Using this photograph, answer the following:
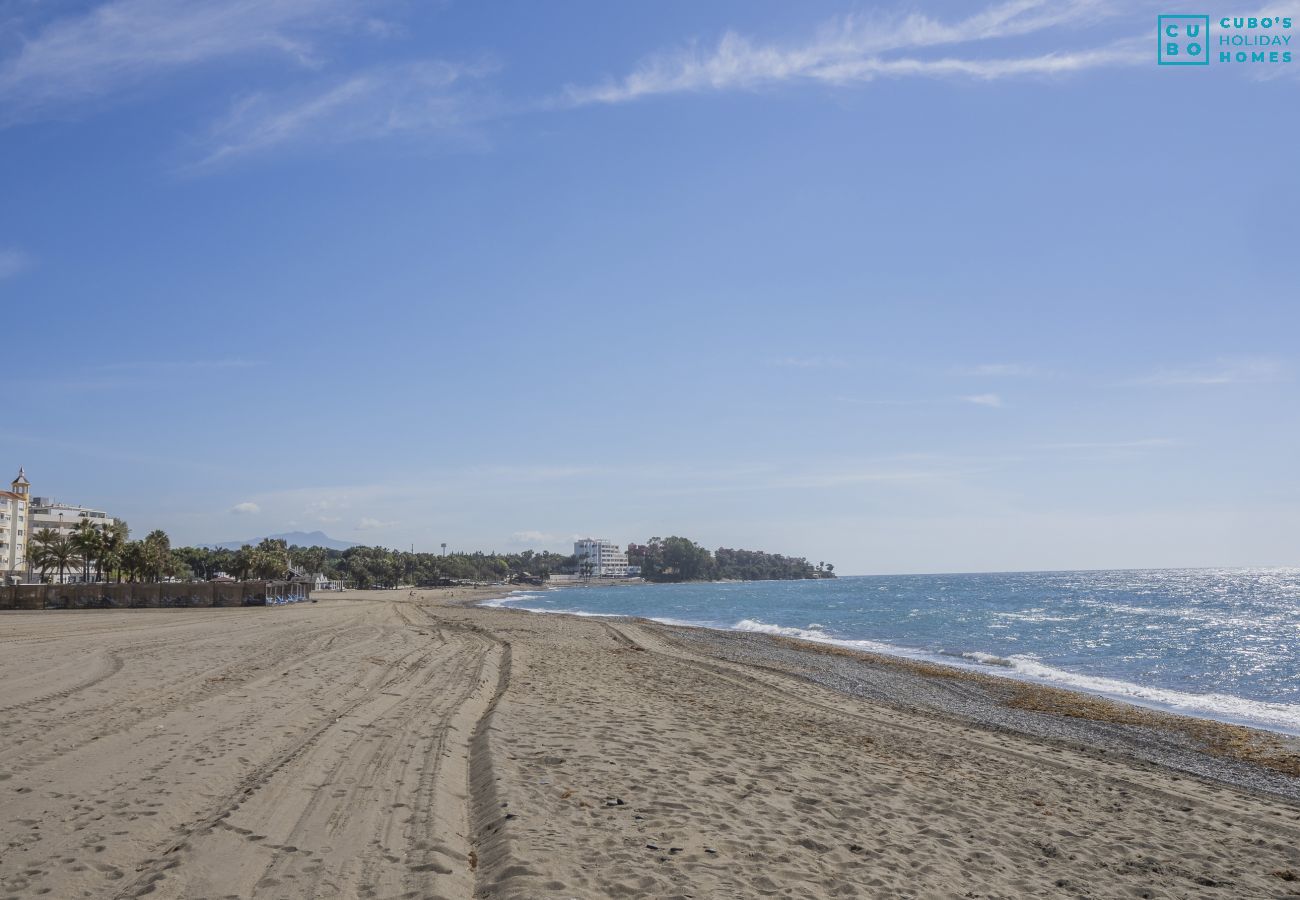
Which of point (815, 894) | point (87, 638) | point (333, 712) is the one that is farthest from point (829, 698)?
point (87, 638)

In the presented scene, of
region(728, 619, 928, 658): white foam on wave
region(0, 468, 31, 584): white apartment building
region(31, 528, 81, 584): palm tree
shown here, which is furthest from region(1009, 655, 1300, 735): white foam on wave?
region(0, 468, 31, 584): white apartment building

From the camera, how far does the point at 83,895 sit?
17.6 feet

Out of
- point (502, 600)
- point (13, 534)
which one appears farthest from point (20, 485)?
point (502, 600)

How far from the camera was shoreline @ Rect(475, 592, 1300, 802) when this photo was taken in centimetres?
1378

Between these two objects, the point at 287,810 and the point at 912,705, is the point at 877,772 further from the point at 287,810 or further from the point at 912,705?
the point at 912,705

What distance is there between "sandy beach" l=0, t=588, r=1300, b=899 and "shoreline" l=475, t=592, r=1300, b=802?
13 centimetres

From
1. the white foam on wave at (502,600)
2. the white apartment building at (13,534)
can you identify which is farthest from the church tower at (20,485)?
the white foam on wave at (502,600)

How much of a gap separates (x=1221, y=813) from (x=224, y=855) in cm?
1133

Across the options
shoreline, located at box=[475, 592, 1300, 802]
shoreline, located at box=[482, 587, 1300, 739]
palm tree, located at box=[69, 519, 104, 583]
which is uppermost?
palm tree, located at box=[69, 519, 104, 583]

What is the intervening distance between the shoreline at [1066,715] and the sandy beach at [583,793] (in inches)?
5.2

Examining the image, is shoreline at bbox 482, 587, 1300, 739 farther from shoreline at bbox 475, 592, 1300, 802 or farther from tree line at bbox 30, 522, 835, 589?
tree line at bbox 30, 522, 835, 589

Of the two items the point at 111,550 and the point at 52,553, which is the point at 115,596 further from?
the point at 52,553

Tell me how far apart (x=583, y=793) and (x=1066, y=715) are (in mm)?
14860

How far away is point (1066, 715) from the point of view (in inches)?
730
